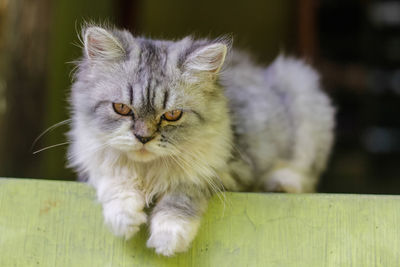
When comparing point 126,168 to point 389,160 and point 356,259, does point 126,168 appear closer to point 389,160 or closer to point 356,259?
point 356,259

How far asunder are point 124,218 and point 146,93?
421 millimetres

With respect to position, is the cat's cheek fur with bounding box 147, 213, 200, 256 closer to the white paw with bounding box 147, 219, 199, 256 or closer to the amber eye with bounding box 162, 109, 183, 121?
the white paw with bounding box 147, 219, 199, 256

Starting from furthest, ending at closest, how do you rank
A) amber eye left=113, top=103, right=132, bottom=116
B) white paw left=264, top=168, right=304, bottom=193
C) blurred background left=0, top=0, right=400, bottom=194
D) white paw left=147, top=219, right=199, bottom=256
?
1. blurred background left=0, top=0, right=400, bottom=194
2. white paw left=264, top=168, right=304, bottom=193
3. amber eye left=113, top=103, right=132, bottom=116
4. white paw left=147, top=219, right=199, bottom=256

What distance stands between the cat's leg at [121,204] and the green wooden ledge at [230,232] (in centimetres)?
7

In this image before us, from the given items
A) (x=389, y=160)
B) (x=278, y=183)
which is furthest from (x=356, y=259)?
(x=389, y=160)

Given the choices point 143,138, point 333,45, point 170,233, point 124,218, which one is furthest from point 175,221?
point 333,45

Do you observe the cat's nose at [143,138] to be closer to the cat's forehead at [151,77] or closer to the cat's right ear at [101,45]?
the cat's forehead at [151,77]

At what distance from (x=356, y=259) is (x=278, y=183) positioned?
598mm

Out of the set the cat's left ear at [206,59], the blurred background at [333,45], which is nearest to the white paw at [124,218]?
the cat's left ear at [206,59]

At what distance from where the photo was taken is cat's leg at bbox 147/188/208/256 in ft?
5.15

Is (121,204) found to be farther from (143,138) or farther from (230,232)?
(230,232)

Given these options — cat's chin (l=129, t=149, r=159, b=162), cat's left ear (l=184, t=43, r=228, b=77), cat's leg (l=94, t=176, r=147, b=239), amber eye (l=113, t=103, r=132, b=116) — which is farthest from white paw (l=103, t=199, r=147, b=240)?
cat's left ear (l=184, t=43, r=228, b=77)

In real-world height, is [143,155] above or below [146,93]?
below

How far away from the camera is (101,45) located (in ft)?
5.82
